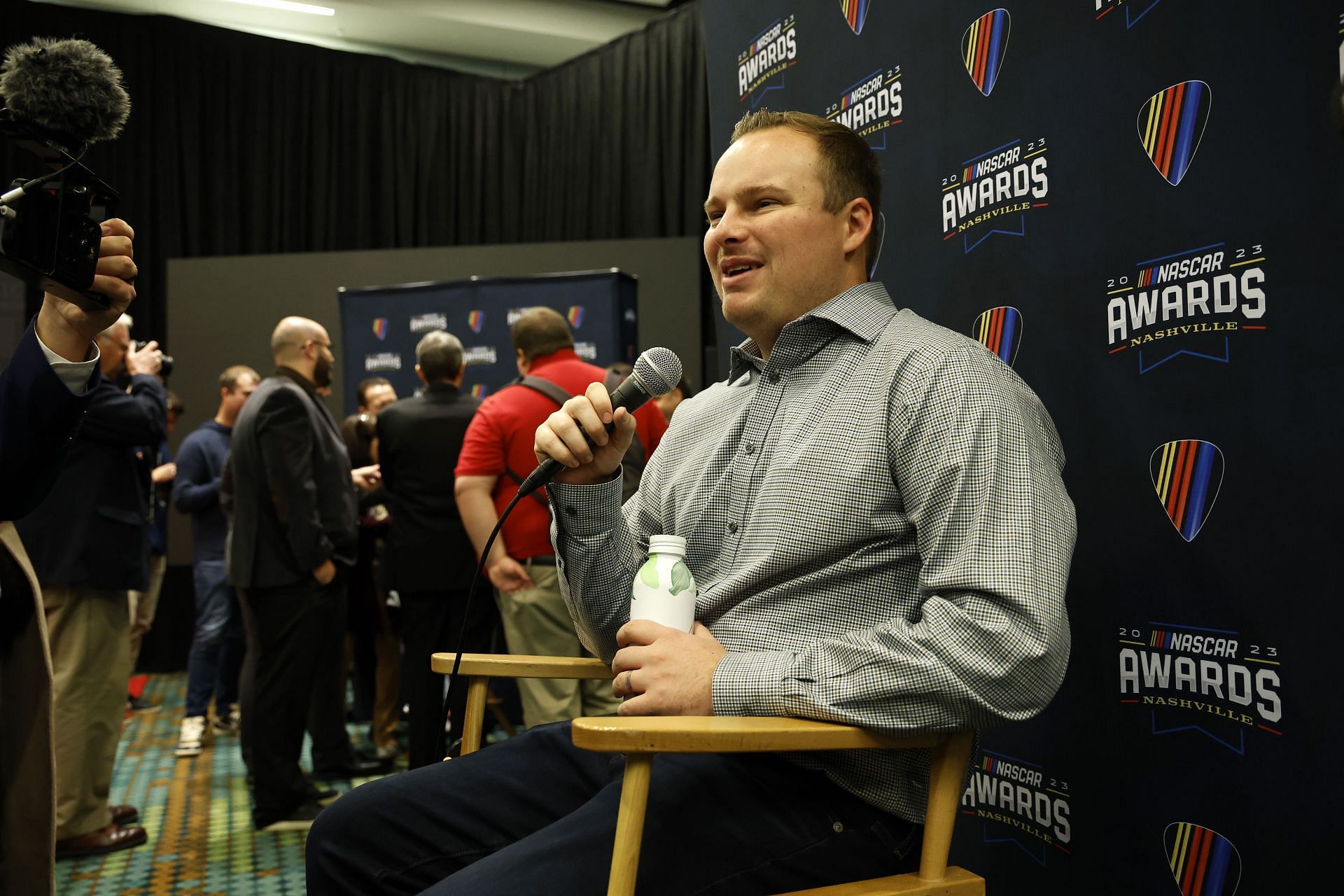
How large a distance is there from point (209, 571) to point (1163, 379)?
4180 mm

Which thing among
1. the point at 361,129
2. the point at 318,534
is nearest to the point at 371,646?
the point at 318,534

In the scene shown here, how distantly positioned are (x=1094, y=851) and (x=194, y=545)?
4.21 metres

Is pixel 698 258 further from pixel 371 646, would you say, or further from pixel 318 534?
pixel 318 534

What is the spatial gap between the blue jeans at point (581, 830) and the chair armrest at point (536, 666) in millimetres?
89

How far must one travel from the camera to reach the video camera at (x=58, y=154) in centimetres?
120

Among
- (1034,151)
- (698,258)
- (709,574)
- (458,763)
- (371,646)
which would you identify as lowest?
(371,646)

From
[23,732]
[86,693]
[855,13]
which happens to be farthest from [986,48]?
[86,693]

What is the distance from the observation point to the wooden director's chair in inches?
44.6

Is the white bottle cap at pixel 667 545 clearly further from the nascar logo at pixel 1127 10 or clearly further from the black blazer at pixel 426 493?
the black blazer at pixel 426 493

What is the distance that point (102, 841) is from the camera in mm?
3180

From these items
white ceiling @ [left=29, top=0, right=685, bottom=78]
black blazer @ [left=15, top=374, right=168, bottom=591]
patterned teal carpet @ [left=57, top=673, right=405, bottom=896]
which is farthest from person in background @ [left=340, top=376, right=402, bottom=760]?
white ceiling @ [left=29, top=0, right=685, bottom=78]

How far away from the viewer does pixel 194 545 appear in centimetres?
481

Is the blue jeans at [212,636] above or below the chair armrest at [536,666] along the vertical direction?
below

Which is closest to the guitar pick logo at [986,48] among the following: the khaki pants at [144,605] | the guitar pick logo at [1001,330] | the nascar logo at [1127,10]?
the nascar logo at [1127,10]
